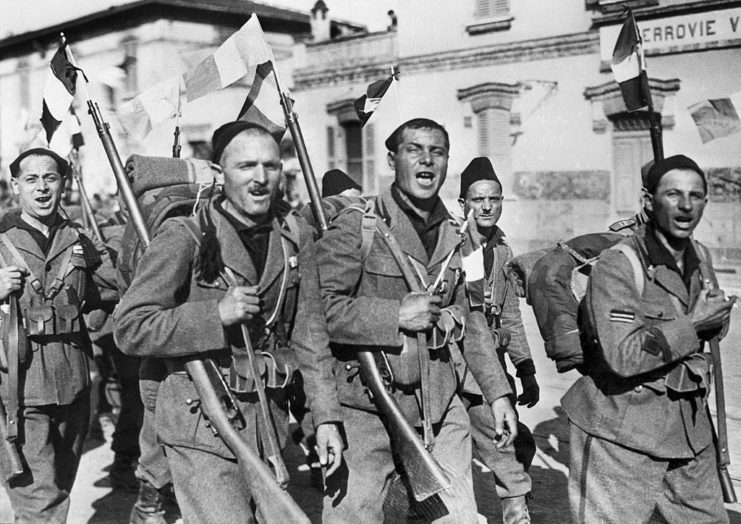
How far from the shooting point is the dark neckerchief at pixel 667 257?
3.67 meters

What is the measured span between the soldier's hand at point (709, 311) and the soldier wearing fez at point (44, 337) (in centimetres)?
306

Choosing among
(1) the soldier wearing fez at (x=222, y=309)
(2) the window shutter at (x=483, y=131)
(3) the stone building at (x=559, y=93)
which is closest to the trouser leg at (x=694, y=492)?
(1) the soldier wearing fez at (x=222, y=309)

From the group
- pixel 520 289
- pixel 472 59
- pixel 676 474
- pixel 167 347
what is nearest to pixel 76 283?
pixel 167 347

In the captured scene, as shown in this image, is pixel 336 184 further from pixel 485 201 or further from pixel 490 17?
pixel 490 17

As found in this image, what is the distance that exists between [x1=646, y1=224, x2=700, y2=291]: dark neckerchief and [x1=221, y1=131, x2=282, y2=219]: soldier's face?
5.13 feet

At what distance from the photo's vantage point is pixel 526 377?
18.1 ft

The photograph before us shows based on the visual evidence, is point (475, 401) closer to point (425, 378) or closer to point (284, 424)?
point (425, 378)

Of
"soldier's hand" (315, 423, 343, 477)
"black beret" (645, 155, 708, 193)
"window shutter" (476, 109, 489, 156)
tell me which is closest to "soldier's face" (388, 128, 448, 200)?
"black beret" (645, 155, 708, 193)

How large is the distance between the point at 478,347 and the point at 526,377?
1.49 metres

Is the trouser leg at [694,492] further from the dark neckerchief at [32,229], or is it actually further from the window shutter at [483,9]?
the window shutter at [483,9]

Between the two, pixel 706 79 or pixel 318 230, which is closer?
pixel 318 230

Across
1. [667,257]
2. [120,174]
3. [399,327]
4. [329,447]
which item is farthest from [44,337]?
[667,257]

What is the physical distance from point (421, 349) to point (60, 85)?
9.63 feet

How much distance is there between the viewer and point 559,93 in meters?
17.7
